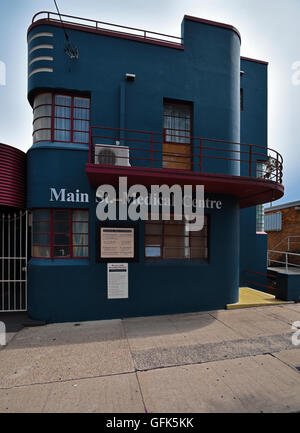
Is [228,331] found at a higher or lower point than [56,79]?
lower

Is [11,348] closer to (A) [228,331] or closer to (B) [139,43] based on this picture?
(A) [228,331]

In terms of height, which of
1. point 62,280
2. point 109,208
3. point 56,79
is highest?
point 56,79

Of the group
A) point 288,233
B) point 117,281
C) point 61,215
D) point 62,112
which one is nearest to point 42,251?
point 61,215

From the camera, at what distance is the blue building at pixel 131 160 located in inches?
273

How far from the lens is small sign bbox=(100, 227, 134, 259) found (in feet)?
23.3

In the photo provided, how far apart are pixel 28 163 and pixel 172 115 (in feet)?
17.8

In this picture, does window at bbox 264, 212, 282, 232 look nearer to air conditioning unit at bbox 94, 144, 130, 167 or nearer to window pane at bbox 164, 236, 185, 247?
window pane at bbox 164, 236, 185, 247

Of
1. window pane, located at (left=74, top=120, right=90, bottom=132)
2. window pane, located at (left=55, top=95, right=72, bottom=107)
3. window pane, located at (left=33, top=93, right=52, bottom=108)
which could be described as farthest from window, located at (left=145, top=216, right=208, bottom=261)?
window pane, located at (left=33, top=93, right=52, bottom=108)

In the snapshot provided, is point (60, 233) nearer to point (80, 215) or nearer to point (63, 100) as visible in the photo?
Result: point (80, 215)

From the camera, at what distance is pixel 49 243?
6992 mm

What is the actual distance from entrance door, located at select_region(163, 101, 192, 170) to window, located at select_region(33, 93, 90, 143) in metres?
2.85

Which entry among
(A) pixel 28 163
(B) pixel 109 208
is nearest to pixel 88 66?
(A) pixel 28 163

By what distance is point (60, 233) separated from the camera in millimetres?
7059

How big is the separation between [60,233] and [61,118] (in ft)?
12.6
